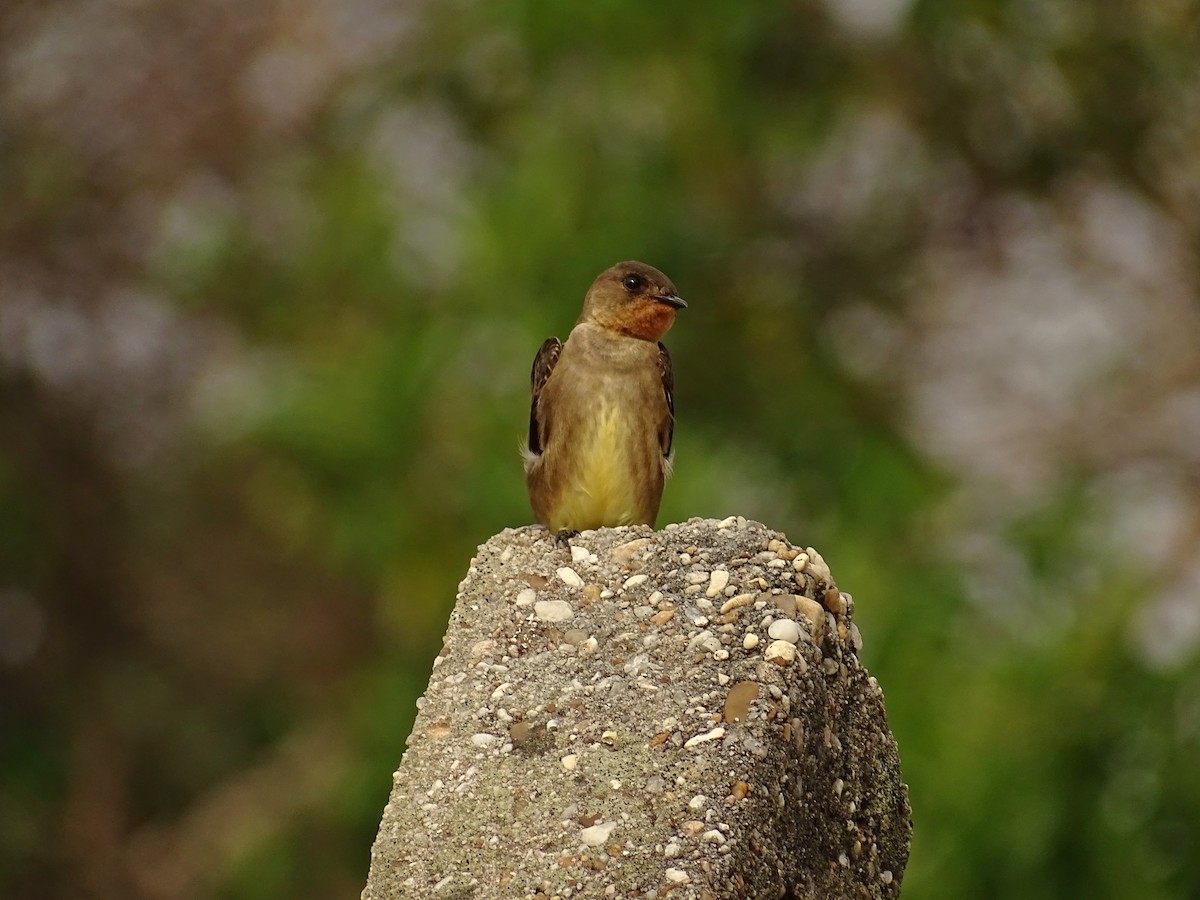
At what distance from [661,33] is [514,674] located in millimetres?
12286

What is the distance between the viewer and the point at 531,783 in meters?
3.22

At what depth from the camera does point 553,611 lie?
3.49 m

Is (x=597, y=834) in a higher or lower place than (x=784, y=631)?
Result: lower

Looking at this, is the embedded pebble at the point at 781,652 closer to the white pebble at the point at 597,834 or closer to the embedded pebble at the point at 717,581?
the embedded pebble at the point at 717,581

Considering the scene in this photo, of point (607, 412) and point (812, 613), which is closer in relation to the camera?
point (812, 613)

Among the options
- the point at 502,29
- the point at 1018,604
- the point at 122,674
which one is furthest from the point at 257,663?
the point at 1018,604

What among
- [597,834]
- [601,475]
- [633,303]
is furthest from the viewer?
[633,303]

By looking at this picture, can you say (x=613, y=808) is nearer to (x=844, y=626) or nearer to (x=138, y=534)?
(x=844, y=626)

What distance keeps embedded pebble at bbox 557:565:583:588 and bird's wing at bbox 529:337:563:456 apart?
2418 millimetres

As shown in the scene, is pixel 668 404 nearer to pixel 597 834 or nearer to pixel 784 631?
pixel 784 631

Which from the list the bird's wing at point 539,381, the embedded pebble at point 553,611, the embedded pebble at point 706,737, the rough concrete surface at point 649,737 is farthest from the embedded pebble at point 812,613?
the bird's wing at point 539,381

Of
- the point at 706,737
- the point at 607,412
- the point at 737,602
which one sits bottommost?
the point at 706,737

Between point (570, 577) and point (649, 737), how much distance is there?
15.8 inches

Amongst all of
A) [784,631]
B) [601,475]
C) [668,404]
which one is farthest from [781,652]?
[668,404]
